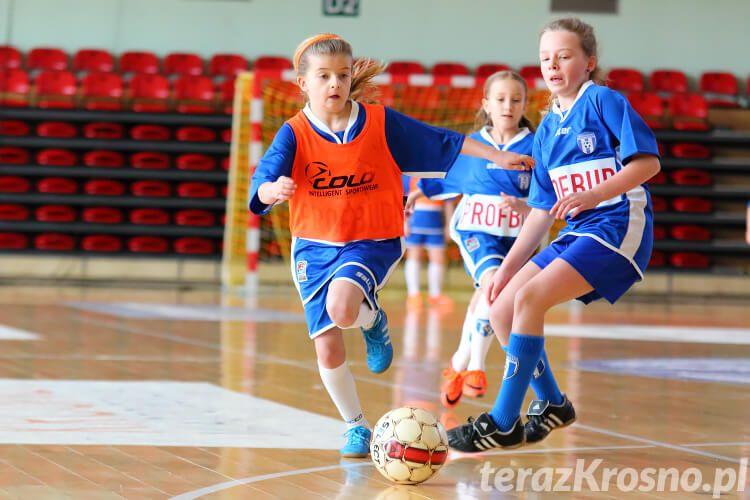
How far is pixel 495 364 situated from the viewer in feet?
21.0

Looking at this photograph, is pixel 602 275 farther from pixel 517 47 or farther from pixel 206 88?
pixel 517 47

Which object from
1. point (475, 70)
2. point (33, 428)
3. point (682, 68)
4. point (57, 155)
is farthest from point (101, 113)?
point (33, 428)

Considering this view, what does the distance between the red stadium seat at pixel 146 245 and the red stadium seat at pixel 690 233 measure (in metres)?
7.93

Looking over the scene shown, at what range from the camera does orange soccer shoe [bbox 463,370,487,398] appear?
4863mm

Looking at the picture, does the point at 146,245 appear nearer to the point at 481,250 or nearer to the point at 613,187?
the point at 481,250

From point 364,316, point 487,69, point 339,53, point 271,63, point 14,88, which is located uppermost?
point 487,69

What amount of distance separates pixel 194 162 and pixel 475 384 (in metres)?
10.6

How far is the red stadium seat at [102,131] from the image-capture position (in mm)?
14656

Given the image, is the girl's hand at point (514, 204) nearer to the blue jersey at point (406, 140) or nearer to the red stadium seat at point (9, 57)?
the blue jersey at point (406, 140)

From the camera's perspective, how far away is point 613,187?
3.26 m

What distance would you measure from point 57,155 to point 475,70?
680cm

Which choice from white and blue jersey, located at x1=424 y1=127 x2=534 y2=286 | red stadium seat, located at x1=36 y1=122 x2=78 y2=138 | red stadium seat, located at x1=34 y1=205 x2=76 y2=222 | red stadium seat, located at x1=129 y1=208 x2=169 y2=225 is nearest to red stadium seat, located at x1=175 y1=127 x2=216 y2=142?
red stadium seat, located at x1=129 y1=208 x2=169 y2=225

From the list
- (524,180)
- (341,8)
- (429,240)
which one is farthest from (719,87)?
(524,180)

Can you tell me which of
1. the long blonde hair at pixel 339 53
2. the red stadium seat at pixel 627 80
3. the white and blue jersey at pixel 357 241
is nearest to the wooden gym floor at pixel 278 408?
the white and blue jersey at pixel 357 241
